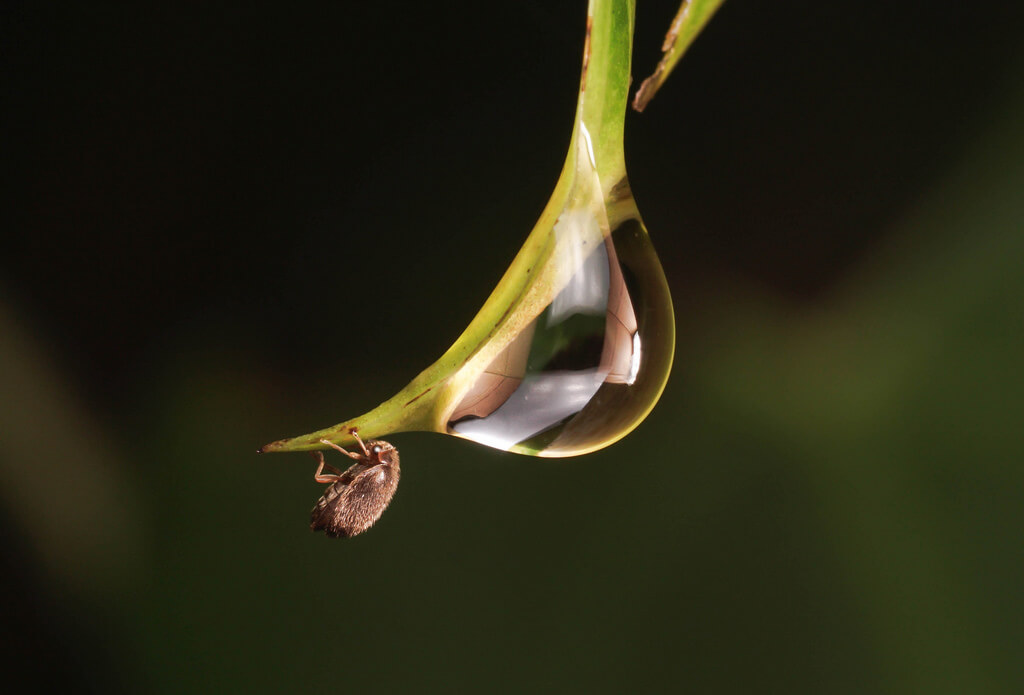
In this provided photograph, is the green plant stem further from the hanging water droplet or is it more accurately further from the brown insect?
the brown insect

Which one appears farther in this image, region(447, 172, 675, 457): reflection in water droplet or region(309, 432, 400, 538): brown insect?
region(309, 432, 400, 538): brown insect

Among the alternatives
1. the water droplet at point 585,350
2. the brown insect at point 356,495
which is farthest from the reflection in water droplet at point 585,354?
the brown insect at point 356,495

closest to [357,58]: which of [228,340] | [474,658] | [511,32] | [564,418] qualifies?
[511,32]

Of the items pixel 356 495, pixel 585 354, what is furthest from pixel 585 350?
pixel 356 495

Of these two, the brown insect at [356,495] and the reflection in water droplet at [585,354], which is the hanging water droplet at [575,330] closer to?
the reflection in water droplet at [585,354]

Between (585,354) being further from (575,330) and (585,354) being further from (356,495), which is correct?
(356,495)

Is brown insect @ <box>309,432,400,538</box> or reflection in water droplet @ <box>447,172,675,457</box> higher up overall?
reflection in water droplet @ <box>447,172,675,457</box>

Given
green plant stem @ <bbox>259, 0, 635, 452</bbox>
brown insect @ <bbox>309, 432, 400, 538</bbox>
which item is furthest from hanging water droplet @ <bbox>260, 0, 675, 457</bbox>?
brown insect @ <bbox>309, 432, 400, 538</bbox>
